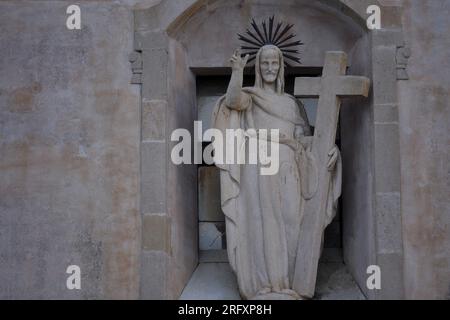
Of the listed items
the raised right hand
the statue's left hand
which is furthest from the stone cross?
the raised right hand

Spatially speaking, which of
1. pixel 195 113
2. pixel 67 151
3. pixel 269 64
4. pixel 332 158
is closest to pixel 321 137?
pixel 332 158

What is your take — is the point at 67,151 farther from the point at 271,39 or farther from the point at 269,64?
the point at 271,39

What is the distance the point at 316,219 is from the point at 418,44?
1680 millimetres

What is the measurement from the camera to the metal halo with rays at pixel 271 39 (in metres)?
10.9

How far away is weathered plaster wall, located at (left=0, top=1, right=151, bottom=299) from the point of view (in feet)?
33.6

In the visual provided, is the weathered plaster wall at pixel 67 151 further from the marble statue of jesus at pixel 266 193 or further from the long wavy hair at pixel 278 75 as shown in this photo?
the long wavy hair at pixel 278 75

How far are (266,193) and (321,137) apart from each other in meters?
0.63

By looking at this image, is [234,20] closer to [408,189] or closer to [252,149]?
[252,149]

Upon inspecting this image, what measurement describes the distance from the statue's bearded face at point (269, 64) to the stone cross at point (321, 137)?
0.23 metres

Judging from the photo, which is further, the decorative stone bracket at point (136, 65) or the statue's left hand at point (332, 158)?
the decorative stone bracket at point (136, 65)

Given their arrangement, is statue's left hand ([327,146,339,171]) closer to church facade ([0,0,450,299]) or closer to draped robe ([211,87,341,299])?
draped robe ([211,87,341,299])

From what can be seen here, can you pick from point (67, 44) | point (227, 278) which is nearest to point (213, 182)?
point (227, 278)

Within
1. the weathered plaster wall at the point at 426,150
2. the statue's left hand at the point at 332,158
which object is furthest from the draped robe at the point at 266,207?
the weathered plaster wall at the point at 426,150

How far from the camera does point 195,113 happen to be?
11211 mm
